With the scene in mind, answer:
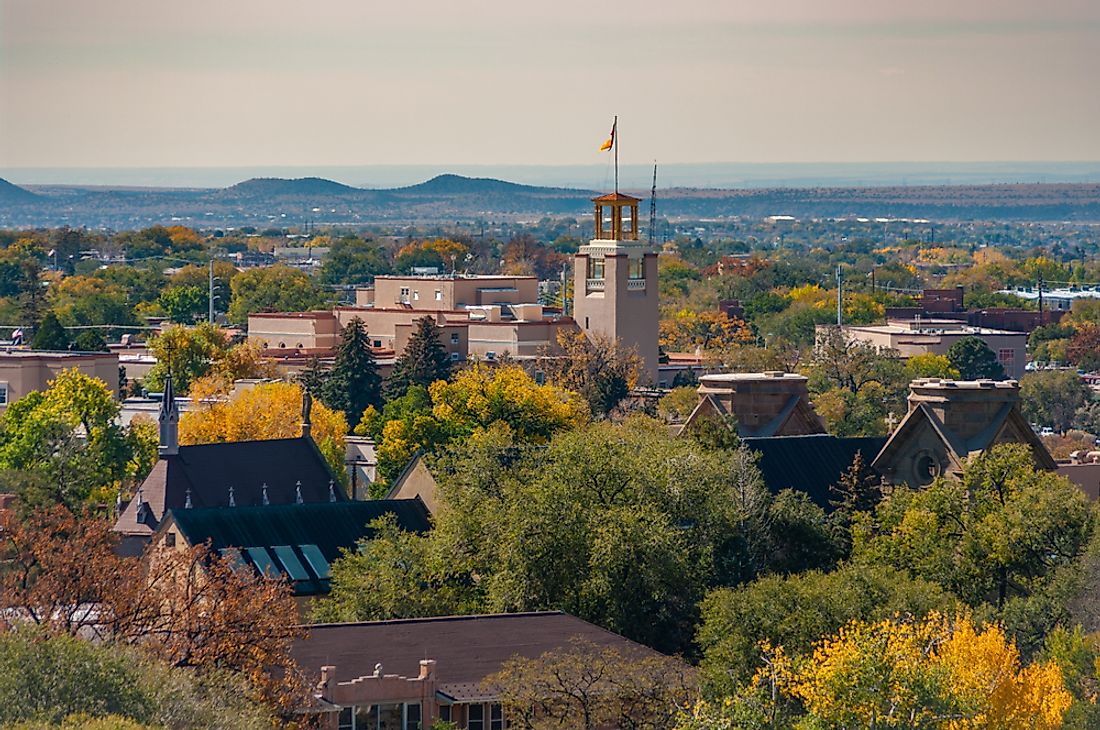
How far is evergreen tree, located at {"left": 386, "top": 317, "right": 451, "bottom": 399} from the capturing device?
361 feet

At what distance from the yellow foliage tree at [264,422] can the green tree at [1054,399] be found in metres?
42.9

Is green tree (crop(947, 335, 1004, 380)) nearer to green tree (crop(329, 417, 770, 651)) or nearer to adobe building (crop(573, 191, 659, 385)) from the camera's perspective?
adobe building (crop(573, 191, 659, 385))

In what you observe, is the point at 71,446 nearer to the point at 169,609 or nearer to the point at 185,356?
the point at 169,609

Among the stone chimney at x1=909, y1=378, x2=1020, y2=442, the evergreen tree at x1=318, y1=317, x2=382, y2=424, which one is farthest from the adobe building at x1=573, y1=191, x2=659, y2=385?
the stone chimney at x1=909, y1=378, x2=1020, y2=442

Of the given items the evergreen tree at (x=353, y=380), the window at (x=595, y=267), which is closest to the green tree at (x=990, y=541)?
the evergreen tree at (x=353, y=380)

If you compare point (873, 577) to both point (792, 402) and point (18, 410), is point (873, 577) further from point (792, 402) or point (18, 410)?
point (18, 410)

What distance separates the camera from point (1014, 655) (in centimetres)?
4756

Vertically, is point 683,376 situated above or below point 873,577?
below

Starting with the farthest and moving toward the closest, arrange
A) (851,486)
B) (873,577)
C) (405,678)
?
Result: (851,486) → (873,577) → (405,678)

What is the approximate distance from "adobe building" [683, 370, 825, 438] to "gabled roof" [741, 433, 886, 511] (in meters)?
1.99

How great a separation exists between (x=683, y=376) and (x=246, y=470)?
178 feet

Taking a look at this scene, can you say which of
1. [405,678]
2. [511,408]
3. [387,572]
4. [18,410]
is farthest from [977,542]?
[18,410]

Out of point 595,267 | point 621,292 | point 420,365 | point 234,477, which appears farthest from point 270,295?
point 234,477

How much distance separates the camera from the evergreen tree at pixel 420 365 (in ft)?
361
